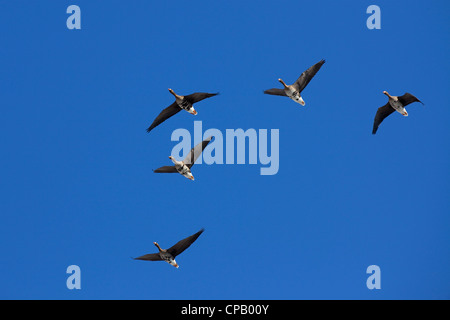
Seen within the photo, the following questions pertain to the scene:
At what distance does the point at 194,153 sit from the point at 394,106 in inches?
431

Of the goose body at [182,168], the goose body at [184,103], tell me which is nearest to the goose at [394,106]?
the goose body at [184,103]

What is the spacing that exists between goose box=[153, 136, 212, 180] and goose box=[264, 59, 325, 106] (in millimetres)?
4635

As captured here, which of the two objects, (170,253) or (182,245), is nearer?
(182,245)

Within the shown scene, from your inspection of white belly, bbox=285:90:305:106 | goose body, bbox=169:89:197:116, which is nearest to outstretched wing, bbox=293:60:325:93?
white belly, bbox=285:90:305:106

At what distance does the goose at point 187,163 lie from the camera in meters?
36.9

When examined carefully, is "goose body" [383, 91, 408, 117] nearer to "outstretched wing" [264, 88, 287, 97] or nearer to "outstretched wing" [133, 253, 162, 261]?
"outstretched wing" [264, 88, 287, 97]

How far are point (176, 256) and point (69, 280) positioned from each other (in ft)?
22.7

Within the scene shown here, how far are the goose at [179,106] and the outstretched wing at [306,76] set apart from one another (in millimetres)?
4808

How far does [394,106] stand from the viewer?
126 ft

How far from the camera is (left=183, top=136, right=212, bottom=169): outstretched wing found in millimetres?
36844

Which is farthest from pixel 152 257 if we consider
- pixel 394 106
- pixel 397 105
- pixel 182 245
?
pixel 397 105

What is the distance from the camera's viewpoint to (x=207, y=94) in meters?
36.0

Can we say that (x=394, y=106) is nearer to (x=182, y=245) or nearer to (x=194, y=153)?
(x=194, y=153)
